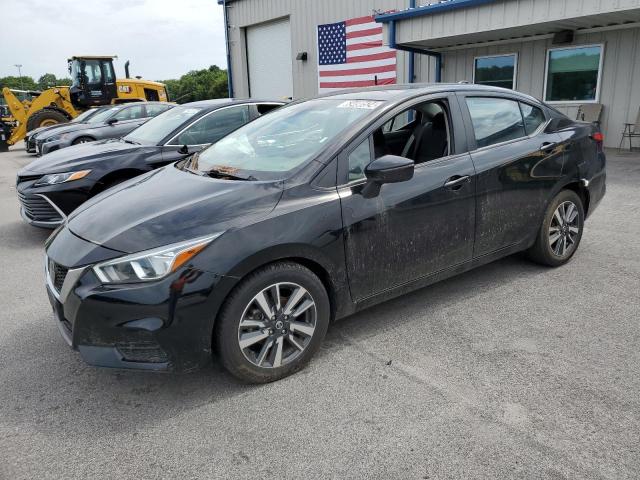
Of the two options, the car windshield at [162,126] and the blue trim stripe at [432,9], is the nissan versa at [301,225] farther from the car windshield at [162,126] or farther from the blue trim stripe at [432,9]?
the blue trim stripe at [432,9]

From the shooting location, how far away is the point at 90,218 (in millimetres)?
2924

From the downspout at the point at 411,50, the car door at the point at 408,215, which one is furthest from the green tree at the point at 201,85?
the car door at the point at 408,215

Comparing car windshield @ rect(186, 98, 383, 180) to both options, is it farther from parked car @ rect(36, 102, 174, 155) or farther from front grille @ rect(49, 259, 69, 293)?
parked car @ rect(36, 102, 174, 155)

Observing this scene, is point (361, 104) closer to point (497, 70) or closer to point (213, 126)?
point (213, 126)

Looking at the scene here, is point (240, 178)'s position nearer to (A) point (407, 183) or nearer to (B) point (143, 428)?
(A) point (407, 183)

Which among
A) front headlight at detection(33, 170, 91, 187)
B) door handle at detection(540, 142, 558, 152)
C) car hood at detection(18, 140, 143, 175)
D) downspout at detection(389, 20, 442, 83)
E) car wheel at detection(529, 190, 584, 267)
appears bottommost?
car wheel at detection(529, 190, 584, 267)

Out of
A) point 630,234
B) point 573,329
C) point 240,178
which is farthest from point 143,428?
point 630,234

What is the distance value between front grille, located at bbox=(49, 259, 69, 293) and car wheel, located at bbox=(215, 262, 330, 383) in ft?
2.85

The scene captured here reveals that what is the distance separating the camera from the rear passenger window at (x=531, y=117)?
13.5 ft

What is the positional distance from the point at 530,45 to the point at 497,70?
1.05 metres

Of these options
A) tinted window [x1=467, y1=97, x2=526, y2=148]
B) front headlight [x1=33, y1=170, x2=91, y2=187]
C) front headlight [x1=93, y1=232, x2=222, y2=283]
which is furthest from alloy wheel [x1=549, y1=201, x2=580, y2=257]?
front headlight [x1=33, y1=170, x2=91, y2=187]

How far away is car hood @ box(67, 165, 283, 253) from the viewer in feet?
8.39

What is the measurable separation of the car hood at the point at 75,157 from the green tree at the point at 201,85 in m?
48.9

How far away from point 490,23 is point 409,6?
424 cm
